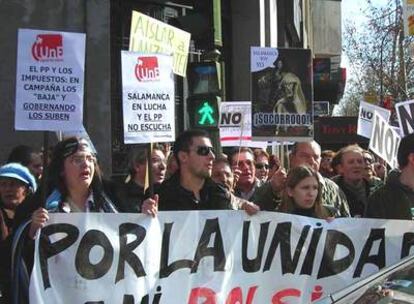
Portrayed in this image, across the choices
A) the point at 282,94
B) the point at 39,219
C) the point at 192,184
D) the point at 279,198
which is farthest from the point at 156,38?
the point at 39,219

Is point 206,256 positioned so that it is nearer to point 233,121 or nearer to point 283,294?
point 283,294

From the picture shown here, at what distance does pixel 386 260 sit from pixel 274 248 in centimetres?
75

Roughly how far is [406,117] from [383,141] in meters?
0.38

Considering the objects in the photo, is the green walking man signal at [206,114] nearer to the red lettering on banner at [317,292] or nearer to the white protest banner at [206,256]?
the white protest banner at [206,256]

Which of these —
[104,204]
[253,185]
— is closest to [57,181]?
[104,204]

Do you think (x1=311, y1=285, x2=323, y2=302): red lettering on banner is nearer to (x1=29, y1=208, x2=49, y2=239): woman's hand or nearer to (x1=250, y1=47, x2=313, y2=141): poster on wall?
(x1=29, y1=208, x2=49, y2=239): woman's hand

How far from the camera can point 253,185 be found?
7629mm

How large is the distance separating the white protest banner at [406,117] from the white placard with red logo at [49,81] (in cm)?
381

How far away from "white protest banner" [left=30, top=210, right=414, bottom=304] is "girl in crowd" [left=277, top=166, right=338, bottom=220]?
0.50 ft

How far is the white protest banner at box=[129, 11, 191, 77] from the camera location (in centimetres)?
557

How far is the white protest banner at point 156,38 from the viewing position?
5566 millimetres

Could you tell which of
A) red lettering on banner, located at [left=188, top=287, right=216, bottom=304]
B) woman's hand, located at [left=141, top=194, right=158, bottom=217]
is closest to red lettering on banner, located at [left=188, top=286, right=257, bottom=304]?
red lettering on banner, located at [left=188, top=287, right=216, bottom=304]

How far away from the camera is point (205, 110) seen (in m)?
8.68

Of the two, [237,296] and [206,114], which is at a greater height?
[206,114]
